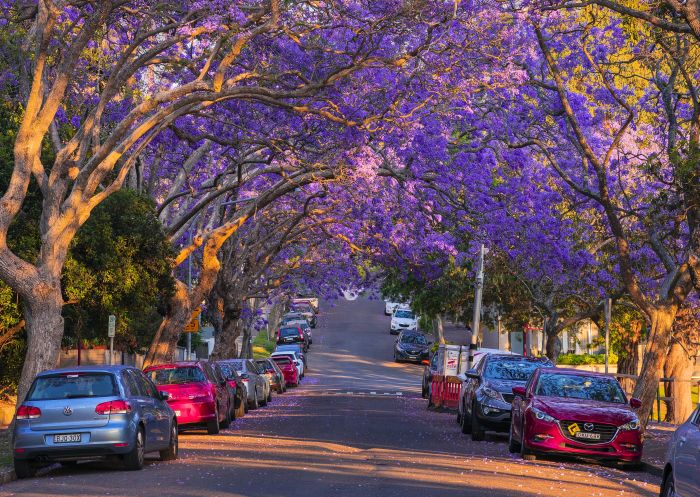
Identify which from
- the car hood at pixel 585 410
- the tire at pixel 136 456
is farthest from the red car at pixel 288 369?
the tire at pixel 136 456

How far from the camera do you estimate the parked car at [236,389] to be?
3070 centimetres

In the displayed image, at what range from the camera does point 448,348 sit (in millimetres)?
38812

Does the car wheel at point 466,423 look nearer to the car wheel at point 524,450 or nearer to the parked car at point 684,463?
the car wheel at point 524,450

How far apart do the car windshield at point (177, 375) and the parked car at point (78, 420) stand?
25.4 ft

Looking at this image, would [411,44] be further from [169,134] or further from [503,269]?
[503,269]

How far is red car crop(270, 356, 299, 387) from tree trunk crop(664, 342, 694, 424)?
67.1ft

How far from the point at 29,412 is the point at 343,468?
4.31 m

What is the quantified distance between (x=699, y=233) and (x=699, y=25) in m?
4.87

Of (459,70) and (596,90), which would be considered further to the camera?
(596,90)

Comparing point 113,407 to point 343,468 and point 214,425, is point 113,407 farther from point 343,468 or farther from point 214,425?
point 214,425

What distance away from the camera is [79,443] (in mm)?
16125

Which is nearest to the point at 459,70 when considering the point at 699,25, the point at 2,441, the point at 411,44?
the point at 411,44

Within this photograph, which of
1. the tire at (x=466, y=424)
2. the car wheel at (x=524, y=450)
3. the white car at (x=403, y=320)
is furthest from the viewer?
the white car at (x=403, y=320)

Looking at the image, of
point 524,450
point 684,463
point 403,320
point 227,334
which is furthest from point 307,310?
point 684,463
